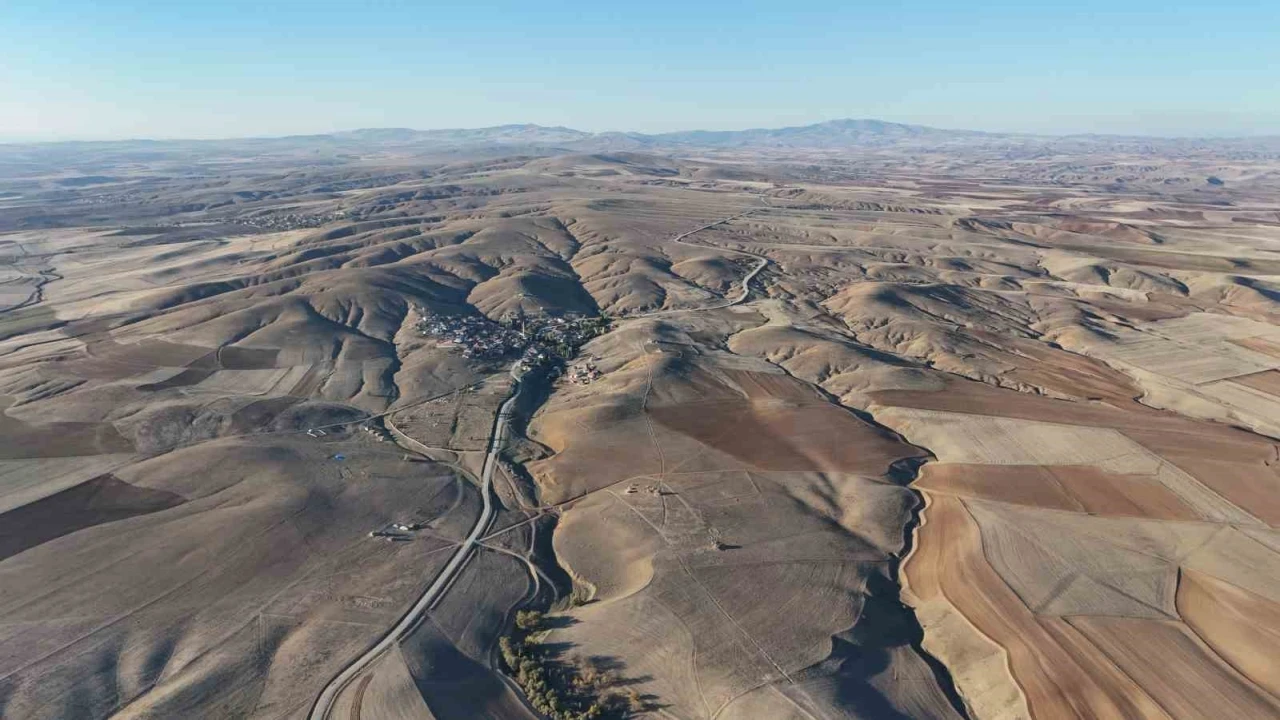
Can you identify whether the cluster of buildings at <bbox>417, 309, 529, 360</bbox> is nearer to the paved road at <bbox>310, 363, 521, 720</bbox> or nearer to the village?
the village

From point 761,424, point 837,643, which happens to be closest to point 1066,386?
point 761,424

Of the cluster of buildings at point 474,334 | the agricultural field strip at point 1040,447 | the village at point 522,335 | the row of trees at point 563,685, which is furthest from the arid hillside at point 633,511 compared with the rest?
the village at point 522,335

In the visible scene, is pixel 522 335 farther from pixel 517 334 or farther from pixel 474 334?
pixel 474 334

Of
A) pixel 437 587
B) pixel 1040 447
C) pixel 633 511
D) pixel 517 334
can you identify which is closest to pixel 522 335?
pixel 517 334

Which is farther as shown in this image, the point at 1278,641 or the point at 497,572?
the point at 497,572

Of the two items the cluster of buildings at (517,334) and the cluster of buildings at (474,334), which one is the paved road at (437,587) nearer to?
the cluster of buildings at (517,334)

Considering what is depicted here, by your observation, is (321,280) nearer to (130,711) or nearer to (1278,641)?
(130,711)

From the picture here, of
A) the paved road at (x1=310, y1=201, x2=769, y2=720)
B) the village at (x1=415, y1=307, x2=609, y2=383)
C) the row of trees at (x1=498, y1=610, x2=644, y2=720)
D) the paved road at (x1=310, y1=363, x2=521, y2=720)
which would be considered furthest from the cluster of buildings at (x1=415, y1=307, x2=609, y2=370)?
the row of trees at (x1=498, y1=610, x2=644, y2=720)
